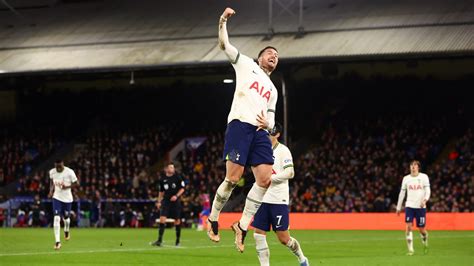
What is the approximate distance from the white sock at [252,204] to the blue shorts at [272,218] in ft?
7.39

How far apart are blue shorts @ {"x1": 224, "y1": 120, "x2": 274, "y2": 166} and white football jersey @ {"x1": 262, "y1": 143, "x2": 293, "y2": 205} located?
3398 mm

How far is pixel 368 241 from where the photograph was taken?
96.6 feet

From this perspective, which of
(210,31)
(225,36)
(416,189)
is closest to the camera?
(225,36)

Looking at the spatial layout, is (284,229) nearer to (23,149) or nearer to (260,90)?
(260,90)

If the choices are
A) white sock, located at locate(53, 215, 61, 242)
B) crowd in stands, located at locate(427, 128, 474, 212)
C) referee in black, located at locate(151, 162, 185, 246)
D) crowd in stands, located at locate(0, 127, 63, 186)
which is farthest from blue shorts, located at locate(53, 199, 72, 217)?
crowd in stands, located at locate(0, 127, 63, 186)

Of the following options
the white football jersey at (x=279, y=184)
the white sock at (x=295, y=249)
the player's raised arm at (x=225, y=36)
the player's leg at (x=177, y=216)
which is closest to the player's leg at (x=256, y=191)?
the player's raised arm at (x=225, y=36)

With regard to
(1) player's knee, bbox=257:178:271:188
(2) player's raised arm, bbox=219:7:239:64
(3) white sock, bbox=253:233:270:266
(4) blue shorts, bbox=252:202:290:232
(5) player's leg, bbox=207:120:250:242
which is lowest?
(3) white sock, bbox=253:233:270:266

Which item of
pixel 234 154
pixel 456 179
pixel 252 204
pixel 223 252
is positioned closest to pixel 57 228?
pixel 223 252

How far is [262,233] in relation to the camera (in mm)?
14961

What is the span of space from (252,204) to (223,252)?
36.1 ft

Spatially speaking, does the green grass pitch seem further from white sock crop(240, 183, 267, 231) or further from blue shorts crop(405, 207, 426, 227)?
white sock crop(240, 183, 267, 231)

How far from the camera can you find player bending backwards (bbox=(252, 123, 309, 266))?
15.1m

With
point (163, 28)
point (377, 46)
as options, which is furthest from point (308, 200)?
point (163, 28)

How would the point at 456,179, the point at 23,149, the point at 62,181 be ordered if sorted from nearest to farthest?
the point at 62,181 → the point at 456,179 → the point at 23,149
